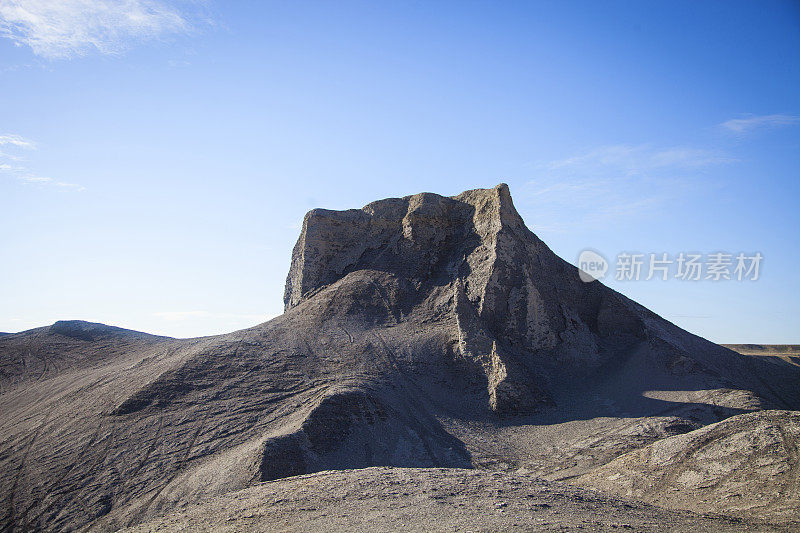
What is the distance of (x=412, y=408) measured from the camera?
16141 mm

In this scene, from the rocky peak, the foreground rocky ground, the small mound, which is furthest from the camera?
the rocky peak

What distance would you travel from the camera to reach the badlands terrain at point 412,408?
357 inches

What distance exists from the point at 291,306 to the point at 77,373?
27.5ft

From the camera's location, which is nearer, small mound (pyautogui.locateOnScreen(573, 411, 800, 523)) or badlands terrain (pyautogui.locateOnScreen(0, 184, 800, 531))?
badlands terrain (pyautogui.locateOnScreen(0, 184, 800, 531))

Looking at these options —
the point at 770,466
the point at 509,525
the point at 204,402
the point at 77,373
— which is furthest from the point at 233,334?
the point at 770,466

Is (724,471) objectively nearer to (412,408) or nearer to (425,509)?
(425,509)

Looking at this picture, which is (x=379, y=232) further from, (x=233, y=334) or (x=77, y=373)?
(x=77, y=373)

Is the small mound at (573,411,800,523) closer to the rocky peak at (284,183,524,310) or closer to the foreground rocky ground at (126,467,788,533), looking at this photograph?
the foreground rocky ground at (126,467,788,533)

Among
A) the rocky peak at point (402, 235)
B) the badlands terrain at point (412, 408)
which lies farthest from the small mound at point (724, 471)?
the rocky peak at point (402, 235)

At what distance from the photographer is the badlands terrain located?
9070 millimetres

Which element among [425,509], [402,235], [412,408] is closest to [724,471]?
[425,509]

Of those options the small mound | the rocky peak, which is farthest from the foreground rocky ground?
the rocky peak

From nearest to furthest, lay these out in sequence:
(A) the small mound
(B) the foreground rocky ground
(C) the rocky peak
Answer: (B) the foreground rocky ground, (A) the small mound, (C) the rocky peak

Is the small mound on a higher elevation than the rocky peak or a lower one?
lower
